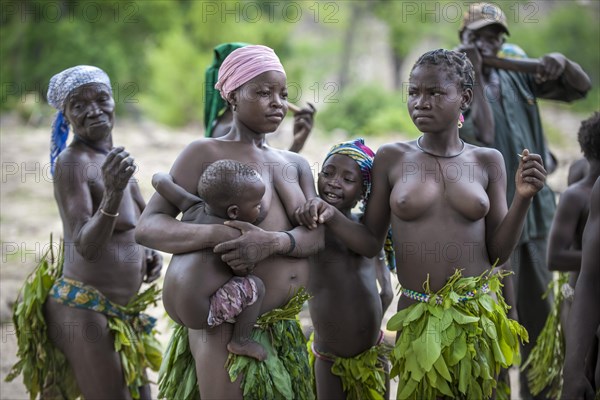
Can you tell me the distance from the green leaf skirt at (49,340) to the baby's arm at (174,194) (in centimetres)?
97

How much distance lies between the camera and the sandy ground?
20.3 feet

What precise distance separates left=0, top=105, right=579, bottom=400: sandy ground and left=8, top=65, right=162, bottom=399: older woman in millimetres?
1172

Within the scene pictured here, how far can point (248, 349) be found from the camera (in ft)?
9.12

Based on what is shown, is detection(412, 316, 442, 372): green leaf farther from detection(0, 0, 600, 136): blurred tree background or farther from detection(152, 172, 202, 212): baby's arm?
detection(0, 0, 600, 136): blurred tree background

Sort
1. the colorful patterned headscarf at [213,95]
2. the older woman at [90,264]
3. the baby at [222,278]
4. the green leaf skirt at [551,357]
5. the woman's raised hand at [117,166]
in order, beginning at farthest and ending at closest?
the colorful patterned headscarf at [213,95], the green leaf skirt at [551,357], the older woman at [90,264], the woman's raised hand at [117,166], the baby at [222,278]

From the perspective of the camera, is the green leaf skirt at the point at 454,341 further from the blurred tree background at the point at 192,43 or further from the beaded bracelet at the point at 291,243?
the blurred tree background at the point at 192,43

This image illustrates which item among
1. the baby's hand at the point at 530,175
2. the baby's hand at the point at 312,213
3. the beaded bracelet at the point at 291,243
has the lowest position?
the beaded bracelet at the point at 291,243

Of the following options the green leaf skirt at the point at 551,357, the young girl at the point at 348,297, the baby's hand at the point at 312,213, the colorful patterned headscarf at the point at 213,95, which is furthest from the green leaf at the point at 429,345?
the colorful patterned headscarf at the point at 213,95

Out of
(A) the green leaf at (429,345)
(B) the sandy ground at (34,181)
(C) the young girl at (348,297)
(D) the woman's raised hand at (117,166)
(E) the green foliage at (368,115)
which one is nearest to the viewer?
(A) the green leaf at (429,345)

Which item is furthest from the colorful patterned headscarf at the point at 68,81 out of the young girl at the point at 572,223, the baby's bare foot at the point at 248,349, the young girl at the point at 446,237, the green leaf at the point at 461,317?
the young girl at the point at 572,223

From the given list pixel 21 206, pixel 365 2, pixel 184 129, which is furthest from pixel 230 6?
pixel 21 206

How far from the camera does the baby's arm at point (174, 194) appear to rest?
2.82 metres

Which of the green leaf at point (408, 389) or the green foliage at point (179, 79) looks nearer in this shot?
the green leaf at point (408, 389)

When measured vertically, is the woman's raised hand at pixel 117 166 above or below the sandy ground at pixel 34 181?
above
